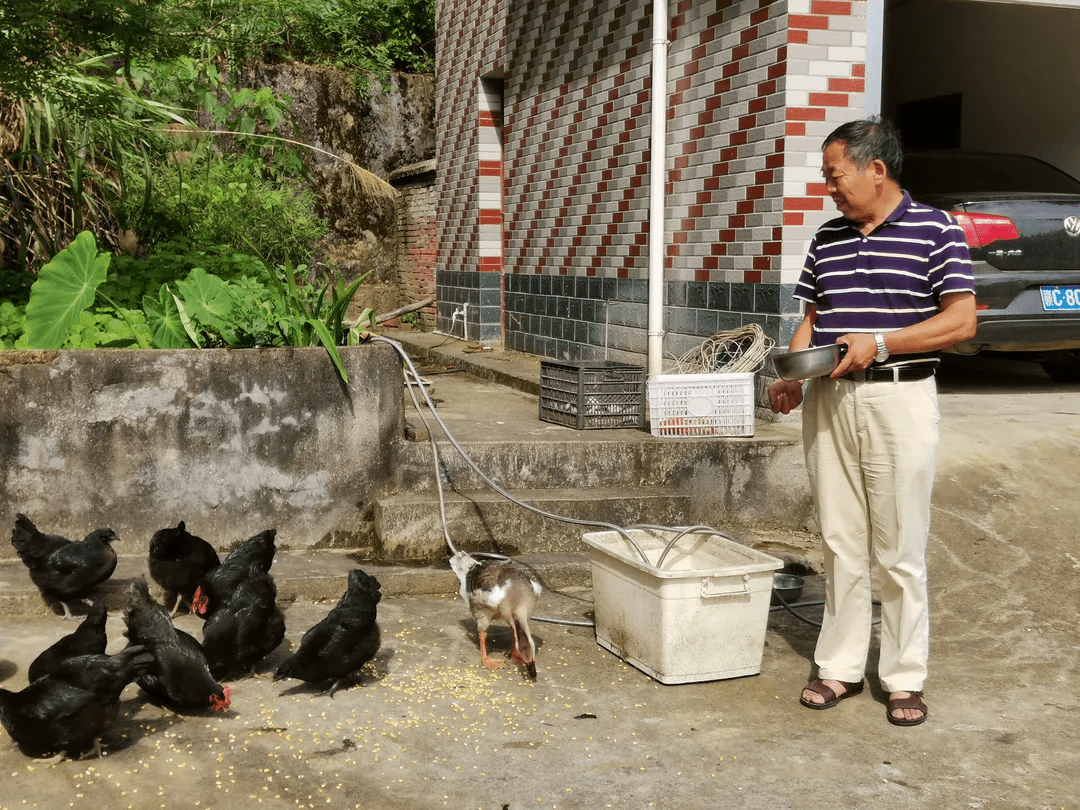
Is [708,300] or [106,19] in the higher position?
[106,19]

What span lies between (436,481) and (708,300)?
2.54 meters

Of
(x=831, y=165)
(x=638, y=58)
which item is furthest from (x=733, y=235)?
(x=831, y=165)

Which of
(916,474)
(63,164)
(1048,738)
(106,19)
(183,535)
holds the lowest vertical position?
(1048,738)

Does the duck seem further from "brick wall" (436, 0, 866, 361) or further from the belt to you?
"brick wall" (436, 0, 866, 361)

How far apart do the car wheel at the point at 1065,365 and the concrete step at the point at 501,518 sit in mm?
4599

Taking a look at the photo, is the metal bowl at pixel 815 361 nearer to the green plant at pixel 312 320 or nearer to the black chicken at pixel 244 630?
the black chicken at pixel 244 630

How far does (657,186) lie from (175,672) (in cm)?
483

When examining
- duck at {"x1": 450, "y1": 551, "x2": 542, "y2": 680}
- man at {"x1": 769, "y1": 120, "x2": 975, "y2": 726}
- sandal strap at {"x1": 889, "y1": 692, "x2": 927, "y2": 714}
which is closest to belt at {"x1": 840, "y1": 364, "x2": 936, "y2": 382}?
man at {"x1": 769, "y1": 120, "x2": 975, "y2": 726}

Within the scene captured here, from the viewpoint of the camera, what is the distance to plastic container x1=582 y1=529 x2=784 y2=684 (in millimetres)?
4508

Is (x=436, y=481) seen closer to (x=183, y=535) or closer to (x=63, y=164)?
(x=183, y=535)

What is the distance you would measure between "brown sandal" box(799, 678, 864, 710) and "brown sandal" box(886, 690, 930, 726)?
217 millimetres

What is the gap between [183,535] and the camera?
5551 mm

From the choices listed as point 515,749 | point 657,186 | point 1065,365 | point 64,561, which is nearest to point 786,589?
point 515,749

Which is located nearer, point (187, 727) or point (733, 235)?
point (187, 727)
